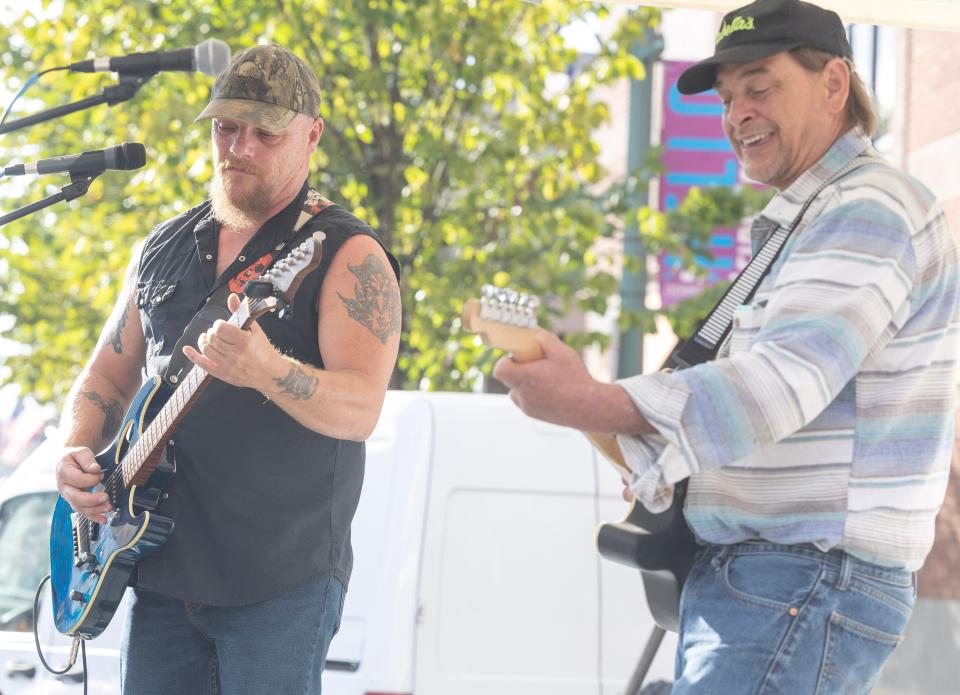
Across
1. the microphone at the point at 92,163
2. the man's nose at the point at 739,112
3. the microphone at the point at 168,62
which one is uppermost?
the microphone at the point at 168,62

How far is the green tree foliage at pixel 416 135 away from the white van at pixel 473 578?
9.10 ft

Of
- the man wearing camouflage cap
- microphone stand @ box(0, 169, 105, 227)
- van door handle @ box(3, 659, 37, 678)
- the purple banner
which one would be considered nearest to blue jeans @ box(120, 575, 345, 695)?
the man wearing camouflage cap

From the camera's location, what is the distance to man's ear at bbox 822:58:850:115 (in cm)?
205

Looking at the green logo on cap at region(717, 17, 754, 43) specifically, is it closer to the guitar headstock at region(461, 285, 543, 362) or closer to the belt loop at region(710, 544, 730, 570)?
the guitar headstock at region(461, 285, 543, 362)

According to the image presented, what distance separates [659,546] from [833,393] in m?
0.47

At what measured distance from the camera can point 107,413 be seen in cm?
307

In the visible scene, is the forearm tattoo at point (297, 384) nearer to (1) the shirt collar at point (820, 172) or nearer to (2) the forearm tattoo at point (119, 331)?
(2) the forearm tattoo at point (119, 331)

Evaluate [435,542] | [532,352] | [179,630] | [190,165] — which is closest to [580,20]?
[190,165]

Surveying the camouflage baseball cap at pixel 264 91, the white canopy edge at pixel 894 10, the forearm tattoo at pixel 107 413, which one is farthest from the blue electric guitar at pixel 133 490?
the white canopy edge at pixel 894 10

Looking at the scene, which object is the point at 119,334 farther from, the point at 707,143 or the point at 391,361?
the point at 707,143

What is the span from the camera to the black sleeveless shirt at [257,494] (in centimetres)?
264

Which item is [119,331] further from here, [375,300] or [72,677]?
[72,677]

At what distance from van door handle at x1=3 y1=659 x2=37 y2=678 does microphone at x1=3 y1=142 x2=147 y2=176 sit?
8.06 ft

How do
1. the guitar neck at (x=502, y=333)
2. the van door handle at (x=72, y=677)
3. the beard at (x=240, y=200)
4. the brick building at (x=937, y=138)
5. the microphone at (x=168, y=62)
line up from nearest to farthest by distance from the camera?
the guitar neck at (x=502, y=333), the beard at (x=240, y=200), the microphone at (x=168, y=62), the van door handle at (x=72, y=677), the brick building at (x=937, y=138)
